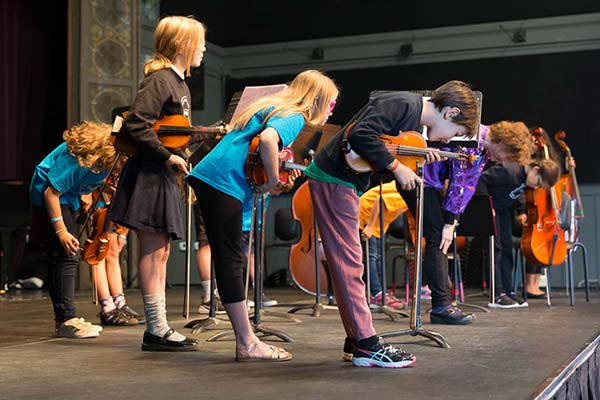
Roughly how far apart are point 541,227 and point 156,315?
335 centimetres

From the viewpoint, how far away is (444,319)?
427 centimetres

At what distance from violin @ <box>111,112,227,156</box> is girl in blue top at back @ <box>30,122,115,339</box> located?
1.71ft

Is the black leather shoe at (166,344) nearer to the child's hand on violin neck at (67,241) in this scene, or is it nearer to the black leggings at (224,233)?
the black leggings at (224,233)

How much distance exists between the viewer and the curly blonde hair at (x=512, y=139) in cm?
514

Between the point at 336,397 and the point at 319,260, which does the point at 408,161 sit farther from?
the point at 319,260

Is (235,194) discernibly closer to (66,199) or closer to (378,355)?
(378,355)

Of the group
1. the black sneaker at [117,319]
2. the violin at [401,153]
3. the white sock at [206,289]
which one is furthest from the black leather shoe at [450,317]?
the black sneaker at [117,319]

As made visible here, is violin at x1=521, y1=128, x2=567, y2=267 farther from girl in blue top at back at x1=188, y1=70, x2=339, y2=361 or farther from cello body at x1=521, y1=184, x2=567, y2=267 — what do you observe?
girl in blue top at back at x1=188, y1=70, x2=339, y2=361

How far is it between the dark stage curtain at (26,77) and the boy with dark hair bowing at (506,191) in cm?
568

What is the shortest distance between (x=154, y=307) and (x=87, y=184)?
0.97 metres

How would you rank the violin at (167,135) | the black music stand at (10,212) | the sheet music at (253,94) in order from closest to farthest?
the violin at (167,135), the sheet music at (253,94), the black music stand at (10,212)

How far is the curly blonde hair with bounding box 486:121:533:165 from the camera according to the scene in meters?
5.14

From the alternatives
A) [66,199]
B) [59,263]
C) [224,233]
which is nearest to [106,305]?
[59,263]

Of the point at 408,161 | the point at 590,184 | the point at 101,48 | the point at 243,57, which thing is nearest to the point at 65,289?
the point at 408,161
